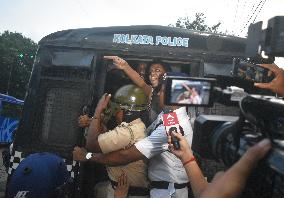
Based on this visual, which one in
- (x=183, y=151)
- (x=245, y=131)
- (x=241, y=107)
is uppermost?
(x=241, y=107)

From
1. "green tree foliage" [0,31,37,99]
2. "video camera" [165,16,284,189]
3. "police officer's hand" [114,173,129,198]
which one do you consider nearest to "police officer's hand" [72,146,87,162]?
"police officer's hand" [114,173,129,198]

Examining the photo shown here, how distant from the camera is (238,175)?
5.17ft

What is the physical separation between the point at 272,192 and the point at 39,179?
2270mm

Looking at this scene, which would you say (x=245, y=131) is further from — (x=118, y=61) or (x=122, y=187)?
(x=118, y=61)

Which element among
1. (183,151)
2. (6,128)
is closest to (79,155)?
(183,151)

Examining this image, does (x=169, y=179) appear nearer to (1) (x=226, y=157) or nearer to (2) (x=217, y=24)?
(1) (x=226, y=157)

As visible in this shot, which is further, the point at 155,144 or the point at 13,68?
the point at 13,68

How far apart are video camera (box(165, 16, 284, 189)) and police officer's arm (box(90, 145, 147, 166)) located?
162 cm

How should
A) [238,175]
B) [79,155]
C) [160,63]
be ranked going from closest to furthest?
[238,175] < [79,155] < [160,63]

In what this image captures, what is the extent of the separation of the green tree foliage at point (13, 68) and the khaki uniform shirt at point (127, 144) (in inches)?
1975

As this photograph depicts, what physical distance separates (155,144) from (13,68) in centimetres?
5570

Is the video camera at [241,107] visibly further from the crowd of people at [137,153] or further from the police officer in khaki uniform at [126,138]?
the police officer in khaki uniform at [126,138]

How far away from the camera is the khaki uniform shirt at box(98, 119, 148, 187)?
158 inches

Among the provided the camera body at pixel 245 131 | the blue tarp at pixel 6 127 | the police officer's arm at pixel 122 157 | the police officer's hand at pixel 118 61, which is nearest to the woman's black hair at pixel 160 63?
the police officer's hand at pixel 118 61
